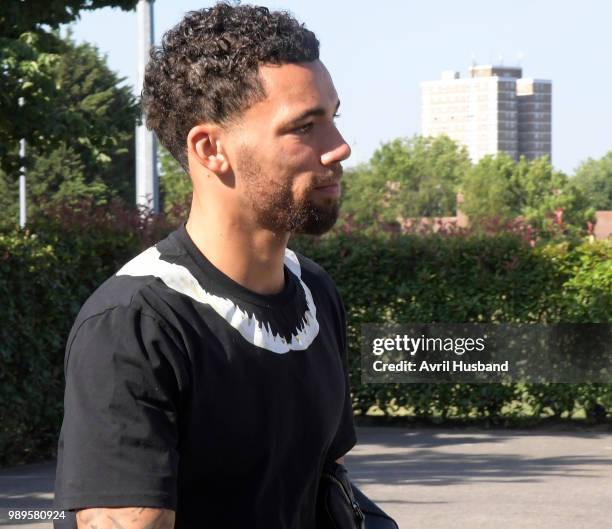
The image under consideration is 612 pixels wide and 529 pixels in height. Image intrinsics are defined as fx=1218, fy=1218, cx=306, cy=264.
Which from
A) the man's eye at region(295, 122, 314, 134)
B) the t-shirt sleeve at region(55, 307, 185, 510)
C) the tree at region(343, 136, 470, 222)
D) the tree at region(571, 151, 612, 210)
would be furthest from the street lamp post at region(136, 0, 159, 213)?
the tree at region(571, 151, 612, 210)

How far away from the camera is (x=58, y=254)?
35.7 feet

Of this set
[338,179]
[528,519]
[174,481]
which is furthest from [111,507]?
[528,519]

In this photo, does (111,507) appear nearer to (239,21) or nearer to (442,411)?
(239,21)

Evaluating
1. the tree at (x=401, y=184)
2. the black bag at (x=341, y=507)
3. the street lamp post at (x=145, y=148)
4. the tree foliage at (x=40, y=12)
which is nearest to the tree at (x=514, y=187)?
the tree at (x=401, y=184)

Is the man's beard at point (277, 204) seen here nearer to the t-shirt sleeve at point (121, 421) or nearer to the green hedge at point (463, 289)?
the t-shirt sleeve at point (121, 421)

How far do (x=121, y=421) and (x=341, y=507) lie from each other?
23.3 inches

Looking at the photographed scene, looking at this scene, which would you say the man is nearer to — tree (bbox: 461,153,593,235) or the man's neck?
the man's neck

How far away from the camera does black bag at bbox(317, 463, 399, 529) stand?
88.7 inches

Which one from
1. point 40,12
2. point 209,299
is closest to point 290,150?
point 209,299

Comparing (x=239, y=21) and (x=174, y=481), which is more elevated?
(x=239, y=21)

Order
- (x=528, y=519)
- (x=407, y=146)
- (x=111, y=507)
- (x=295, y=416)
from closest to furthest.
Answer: (x=111, y=507), (x=295, y=416), (x=528, y=519), (x=407, y=146)

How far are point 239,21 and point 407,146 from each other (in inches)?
4228

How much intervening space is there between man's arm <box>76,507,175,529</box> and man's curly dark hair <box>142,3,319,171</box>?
663 mm

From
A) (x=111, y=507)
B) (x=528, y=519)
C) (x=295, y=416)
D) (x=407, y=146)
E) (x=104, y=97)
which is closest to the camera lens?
(x=111, y=507)
